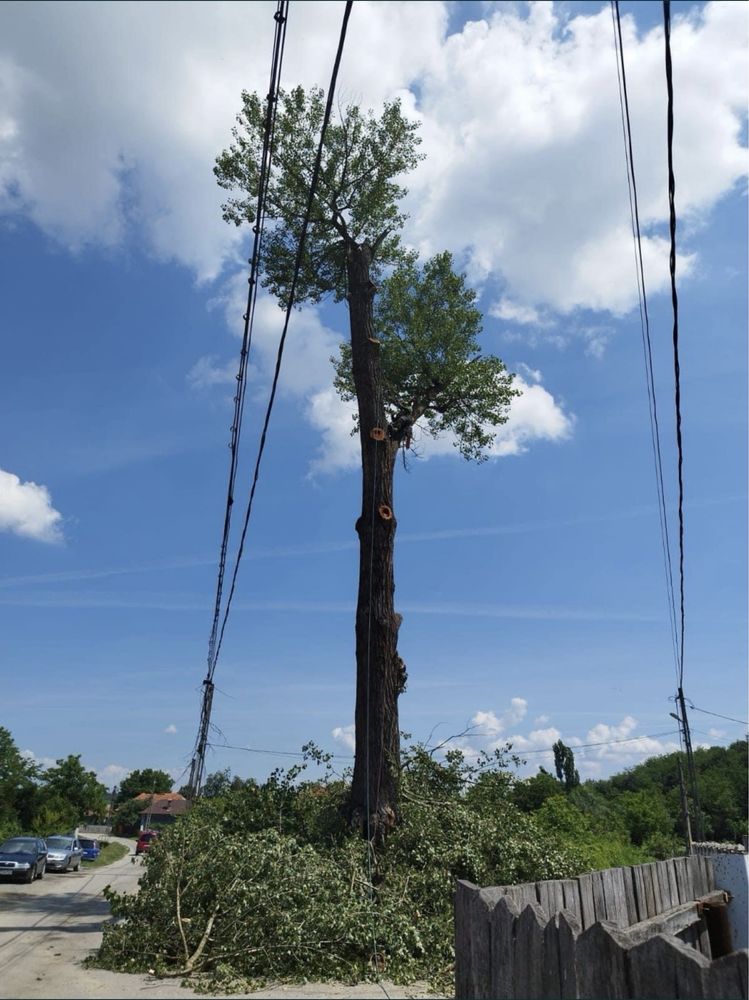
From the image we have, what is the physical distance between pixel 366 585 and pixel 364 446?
98.8 inches

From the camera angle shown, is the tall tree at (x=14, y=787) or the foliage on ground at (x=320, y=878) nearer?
the foliage on ground at (x=320, y=878)

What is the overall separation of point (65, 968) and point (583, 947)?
644cm

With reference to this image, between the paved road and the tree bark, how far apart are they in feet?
11.2

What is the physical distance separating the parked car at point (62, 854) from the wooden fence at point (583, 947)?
2349 cm

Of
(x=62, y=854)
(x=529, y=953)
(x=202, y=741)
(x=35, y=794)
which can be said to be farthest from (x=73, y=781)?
(x=529, y=953)

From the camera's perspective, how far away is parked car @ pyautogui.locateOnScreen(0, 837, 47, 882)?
19172mm

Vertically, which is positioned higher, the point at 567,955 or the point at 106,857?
the point at 567,955

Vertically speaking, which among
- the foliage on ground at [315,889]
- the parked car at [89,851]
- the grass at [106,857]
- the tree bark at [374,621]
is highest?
the tree bark at [374,621]

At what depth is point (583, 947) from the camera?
12.1 ft

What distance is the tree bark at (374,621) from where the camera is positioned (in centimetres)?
1084

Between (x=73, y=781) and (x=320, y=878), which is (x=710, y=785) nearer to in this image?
(x=73, y=781)

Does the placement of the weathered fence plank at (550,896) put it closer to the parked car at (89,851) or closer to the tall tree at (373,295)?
the tall tree at (373,295)

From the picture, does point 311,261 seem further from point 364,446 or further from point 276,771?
point 276,771

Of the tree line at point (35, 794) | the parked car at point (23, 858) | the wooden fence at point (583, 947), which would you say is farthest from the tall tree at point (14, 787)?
the wooden fence at point (583, 947)
